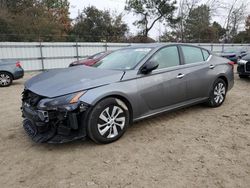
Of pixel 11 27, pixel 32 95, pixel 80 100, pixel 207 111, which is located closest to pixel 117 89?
pixel 80 100

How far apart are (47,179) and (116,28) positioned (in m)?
25.4

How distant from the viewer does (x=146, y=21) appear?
27.9 meters

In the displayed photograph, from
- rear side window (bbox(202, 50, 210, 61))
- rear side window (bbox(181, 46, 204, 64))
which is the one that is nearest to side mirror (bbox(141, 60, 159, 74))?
rear side window (bbox(181, 46, 204, 64))

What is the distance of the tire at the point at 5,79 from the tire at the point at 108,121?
6863 millimetres

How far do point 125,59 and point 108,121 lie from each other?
131 cm

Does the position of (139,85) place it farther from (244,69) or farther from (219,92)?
(244,69)

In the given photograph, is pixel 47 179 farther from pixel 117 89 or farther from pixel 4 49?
pixel 4 49

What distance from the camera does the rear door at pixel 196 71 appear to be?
4270mm

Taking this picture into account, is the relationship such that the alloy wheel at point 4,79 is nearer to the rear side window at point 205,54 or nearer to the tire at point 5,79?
the tire at point 5,79

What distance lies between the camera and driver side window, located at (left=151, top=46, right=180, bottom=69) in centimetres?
390

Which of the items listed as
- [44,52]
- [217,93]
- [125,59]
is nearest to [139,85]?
[125,59]

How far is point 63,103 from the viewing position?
2908 mm

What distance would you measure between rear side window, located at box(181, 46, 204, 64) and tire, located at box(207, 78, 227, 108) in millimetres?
682

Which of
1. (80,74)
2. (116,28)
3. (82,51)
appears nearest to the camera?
(80,74)
